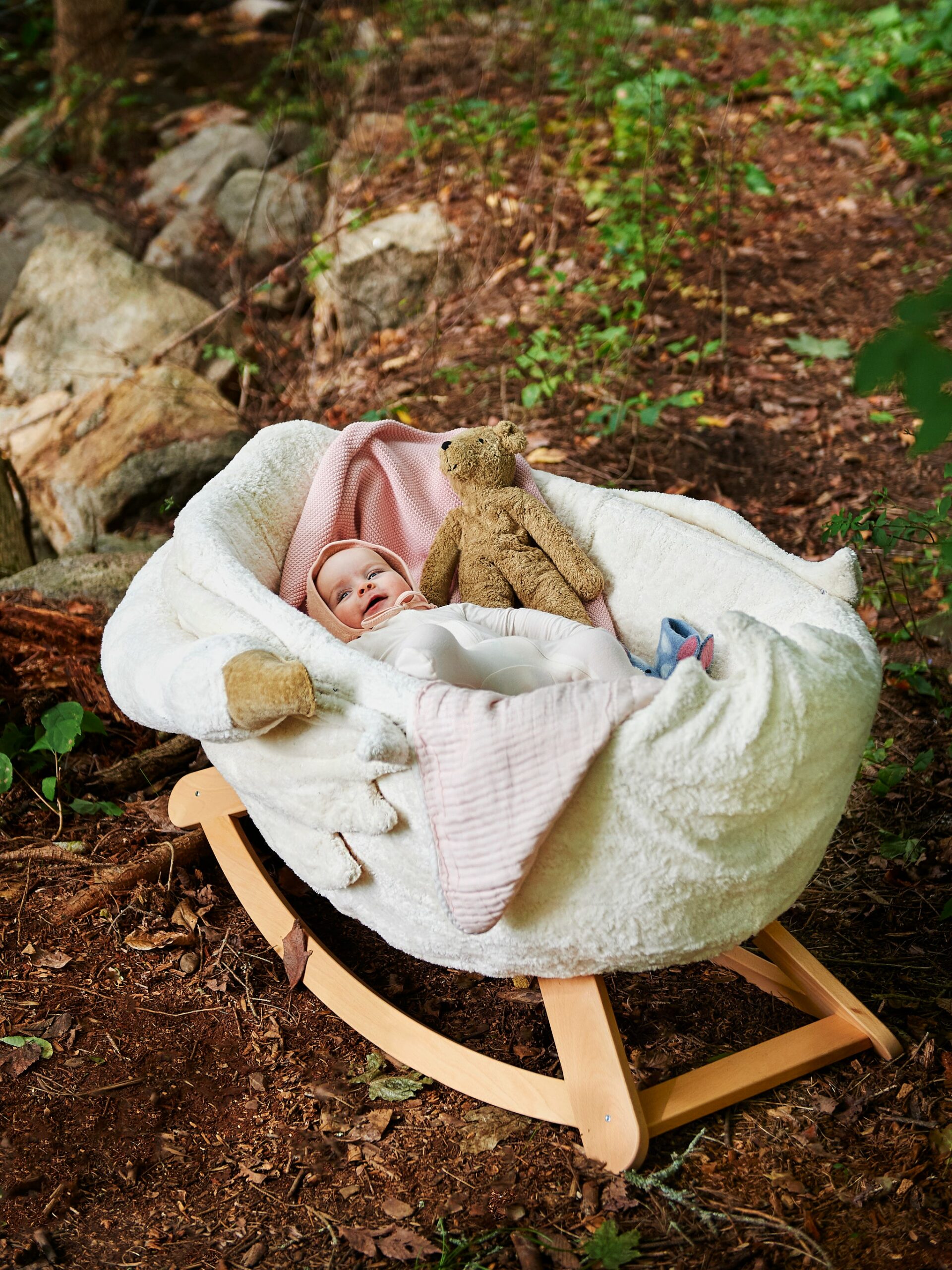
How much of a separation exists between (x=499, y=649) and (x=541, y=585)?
302 mm

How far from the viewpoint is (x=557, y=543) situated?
2182 mm

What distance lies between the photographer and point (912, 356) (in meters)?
1.04

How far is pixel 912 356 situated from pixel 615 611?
3.83ft

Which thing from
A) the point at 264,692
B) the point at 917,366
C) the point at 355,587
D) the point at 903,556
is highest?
the point at 917,366

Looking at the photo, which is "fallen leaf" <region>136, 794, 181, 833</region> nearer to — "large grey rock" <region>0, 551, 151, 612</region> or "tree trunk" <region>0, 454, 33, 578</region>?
"large grey rock" <region>0, 551, 151, 612</region>

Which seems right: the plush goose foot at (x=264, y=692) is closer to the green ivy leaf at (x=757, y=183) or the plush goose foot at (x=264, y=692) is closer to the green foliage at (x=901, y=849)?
the green foliage at (x=901, y=849)

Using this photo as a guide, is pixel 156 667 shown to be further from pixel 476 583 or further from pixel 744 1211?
pixel 744 1211

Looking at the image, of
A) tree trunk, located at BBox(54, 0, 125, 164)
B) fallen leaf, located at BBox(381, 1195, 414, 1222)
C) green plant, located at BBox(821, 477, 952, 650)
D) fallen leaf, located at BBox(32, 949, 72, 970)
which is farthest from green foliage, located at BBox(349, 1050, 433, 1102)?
tree trunk, located at BBox(54, 0, 125, 164)

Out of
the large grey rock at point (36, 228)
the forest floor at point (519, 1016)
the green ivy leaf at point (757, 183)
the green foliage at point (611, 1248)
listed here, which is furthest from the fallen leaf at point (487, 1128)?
the large grey rock at point (36, 228)

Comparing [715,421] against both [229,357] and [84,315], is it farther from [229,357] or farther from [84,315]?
[84,315]

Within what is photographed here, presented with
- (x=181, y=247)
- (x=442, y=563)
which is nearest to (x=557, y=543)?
(x=442, y=563)

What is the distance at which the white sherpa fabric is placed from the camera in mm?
1405

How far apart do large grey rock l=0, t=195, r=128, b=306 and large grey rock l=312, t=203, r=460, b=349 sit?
6.13ft

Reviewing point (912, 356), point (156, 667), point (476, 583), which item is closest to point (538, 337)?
point (476, 583)
